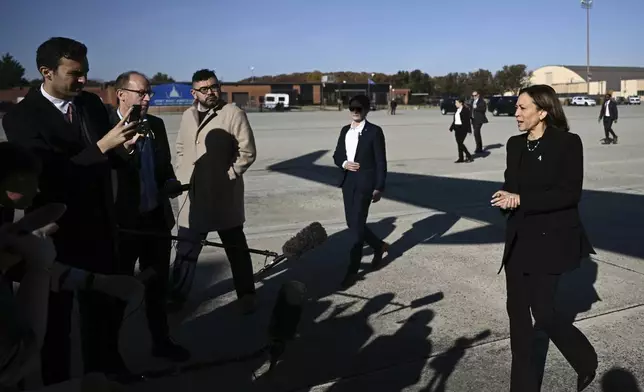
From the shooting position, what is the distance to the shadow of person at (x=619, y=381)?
3453 millimetres

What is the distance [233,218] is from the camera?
4676mm

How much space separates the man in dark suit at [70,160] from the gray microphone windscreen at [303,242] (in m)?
1.59

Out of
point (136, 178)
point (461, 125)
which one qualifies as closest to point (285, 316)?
point (136, 178)

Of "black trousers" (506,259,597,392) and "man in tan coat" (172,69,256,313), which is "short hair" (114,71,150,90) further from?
"black trousers" (506,259,597,392)

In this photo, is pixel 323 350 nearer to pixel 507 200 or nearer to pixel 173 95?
pixel 507 200

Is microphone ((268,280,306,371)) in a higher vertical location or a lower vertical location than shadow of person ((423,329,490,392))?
higher

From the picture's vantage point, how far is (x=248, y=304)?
474 cm

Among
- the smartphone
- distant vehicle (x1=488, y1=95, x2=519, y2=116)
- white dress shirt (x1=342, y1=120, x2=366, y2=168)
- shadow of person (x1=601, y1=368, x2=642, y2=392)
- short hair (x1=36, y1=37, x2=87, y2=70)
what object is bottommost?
shadow of person (x1=601, y1=368, x2=642, y2=392)

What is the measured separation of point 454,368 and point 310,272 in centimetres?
232

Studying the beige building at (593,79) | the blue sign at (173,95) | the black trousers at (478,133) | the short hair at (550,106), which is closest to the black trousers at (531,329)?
the short hair at (550,106)

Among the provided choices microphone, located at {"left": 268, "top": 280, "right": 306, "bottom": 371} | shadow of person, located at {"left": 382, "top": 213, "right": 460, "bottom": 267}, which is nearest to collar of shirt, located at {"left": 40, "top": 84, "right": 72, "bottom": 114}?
microphone, located at {"left": 268, "top": 280, "right": 306, "bottom": 371}

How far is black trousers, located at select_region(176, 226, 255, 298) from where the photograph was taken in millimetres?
4707

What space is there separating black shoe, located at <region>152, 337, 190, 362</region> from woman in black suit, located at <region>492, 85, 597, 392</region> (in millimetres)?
2088

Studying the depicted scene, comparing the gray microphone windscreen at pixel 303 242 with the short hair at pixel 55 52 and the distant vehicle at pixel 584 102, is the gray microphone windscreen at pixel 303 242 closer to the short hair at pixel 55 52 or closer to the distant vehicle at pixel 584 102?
the short hair at pixel 55 52
